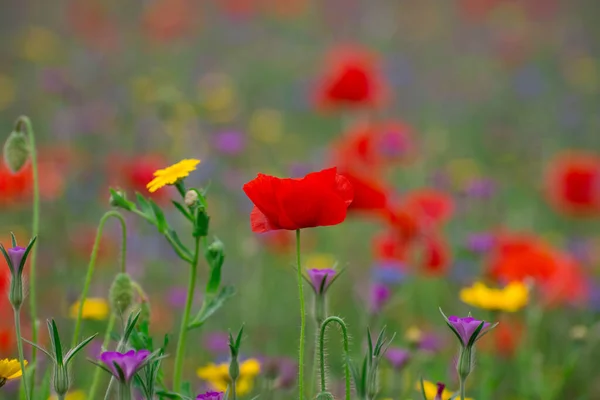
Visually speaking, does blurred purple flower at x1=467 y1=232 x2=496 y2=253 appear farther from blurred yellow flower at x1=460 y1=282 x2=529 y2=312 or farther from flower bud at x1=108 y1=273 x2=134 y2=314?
flower bud at x1=108 y1=273 x2=134 y2=314

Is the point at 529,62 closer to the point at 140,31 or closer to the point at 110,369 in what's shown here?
the point at 140,31

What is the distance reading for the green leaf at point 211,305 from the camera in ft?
4.05

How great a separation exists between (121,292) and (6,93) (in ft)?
13.8

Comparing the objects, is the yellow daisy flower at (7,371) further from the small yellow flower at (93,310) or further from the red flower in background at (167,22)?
the red flower in background at (167,22)

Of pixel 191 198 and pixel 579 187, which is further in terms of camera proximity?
pixel 579 187

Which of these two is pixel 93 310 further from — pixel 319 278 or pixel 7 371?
pixel 319 278

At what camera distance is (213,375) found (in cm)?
143

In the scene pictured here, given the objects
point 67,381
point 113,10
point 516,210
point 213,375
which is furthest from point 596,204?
point 113,10

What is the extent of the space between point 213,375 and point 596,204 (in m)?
1.99

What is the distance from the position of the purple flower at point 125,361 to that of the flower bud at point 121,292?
367 millimetres

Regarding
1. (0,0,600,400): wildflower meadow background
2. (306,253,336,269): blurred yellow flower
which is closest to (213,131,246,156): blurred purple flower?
(0,0,600,400): wildflower meadow background

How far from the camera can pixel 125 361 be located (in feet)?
3.04

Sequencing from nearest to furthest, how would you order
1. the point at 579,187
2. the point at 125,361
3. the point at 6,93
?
the point at 125,361
the point at 579,187
the point at 6,93

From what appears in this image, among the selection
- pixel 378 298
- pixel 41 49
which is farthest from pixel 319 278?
pixel 41 49
